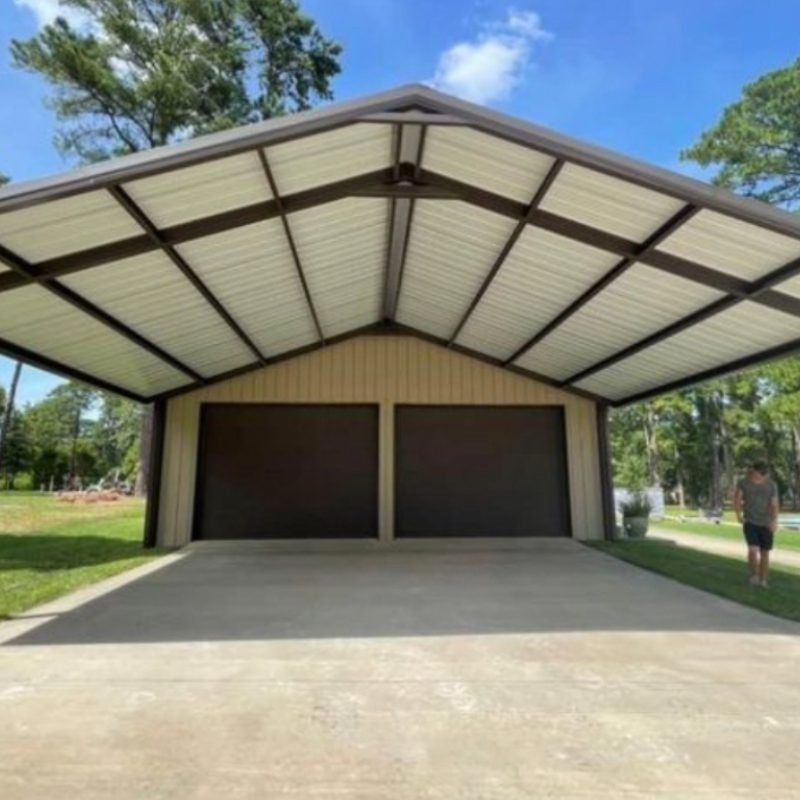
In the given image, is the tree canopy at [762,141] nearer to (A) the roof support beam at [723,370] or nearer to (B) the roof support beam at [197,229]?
(A) the roof support beam at [723,370]

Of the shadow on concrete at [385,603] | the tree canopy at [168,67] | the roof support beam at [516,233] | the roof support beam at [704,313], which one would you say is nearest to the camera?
the shadow on concrete at [385,603]

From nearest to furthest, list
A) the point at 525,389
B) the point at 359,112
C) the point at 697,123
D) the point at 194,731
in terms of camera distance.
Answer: the point at 194,731
the point at 359,112
the point at 525,389
the point at 697,123

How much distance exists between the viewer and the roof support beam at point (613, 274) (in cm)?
493

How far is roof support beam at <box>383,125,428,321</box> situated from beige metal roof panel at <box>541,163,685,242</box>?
1164mm

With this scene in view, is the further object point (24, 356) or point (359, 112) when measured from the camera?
point (24, 356)

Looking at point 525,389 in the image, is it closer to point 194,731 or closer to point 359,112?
point 359,112

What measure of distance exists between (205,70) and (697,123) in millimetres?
15325

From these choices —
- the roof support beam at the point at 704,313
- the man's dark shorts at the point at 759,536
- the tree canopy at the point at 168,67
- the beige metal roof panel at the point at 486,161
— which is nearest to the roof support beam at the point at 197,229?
the beige metal roof panel at the point at 486,161

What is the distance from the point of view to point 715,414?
125 feet

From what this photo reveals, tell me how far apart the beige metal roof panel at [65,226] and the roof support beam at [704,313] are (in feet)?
17.5

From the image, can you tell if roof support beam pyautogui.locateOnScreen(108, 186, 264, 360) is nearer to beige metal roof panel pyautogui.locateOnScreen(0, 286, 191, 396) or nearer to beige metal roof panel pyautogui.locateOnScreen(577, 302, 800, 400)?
beige metal roof panel pyautogui.locateOnScreen(0, 286, 191, 396)

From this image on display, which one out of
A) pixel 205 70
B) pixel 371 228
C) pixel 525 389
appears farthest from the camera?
pixel 205 70

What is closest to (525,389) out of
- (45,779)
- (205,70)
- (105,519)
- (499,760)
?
(499,760)

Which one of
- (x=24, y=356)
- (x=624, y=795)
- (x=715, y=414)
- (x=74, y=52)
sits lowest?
(x=624, y=795)
